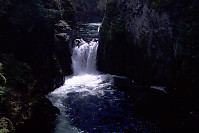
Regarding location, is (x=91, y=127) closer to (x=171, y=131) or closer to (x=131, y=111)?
(x=131, y=111)

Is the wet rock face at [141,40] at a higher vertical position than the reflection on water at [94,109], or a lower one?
higher

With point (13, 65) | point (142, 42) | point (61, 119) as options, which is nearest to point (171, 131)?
point (61, 119)

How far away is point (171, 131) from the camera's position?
1409cm

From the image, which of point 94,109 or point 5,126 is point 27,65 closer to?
point 5,126

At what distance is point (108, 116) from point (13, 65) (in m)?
9.33

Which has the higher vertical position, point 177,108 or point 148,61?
point 148,61

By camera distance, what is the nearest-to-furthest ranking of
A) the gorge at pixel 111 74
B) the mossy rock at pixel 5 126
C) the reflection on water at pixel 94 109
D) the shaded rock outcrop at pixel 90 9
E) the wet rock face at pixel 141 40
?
the mossy rock at pixel 5 126
the gorge at pixel 111 74
the reflection on water at pixel 94 109
the wet rock face at pixel 141 40
the shaded rock outcrop at pixel 90 9

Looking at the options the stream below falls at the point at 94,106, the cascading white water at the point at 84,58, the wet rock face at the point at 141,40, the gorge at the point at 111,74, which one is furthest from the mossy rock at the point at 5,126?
the cascading white water at the point at 84,58

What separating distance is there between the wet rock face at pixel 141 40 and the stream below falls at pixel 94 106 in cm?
248

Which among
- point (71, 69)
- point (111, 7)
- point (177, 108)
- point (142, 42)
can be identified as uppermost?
point (111, 7)

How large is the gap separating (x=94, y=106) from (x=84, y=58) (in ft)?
45.8

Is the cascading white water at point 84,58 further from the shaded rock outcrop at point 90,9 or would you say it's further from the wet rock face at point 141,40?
the shaded rock outcrop at point 90,9

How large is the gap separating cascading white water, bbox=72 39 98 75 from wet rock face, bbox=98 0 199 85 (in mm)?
1378

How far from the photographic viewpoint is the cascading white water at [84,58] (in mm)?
30625
